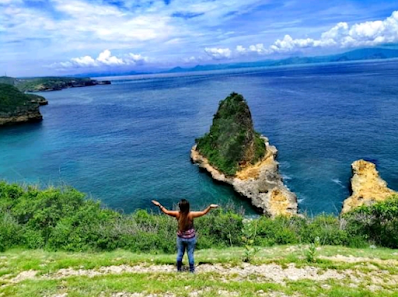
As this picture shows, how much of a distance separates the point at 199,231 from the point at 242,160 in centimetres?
3458

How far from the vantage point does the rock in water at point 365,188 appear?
1564 inches

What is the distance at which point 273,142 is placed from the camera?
234ft

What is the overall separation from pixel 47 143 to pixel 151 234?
7453cm

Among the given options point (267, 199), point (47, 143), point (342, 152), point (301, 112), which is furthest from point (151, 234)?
point (301, 112)

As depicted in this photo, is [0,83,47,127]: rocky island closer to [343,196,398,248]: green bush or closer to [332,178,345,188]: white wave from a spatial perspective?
[332,178,345,188]: white wave

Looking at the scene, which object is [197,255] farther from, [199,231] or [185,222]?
[185,222]

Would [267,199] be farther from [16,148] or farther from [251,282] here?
[16,148]

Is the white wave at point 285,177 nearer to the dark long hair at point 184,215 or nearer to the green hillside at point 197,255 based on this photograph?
the green hillside at point 197,255

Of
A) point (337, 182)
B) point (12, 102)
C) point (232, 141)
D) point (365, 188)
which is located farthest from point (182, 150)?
point (12, 102)

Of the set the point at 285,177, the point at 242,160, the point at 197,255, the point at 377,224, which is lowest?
the point at 285,177

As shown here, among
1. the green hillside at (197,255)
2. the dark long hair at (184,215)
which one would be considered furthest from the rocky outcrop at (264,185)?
the dark long hair at (184,215)

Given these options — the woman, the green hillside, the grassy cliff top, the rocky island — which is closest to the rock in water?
the green hillside

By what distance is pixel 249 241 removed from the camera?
17938 millimetres

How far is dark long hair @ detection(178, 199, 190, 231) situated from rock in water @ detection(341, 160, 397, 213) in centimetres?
3032
